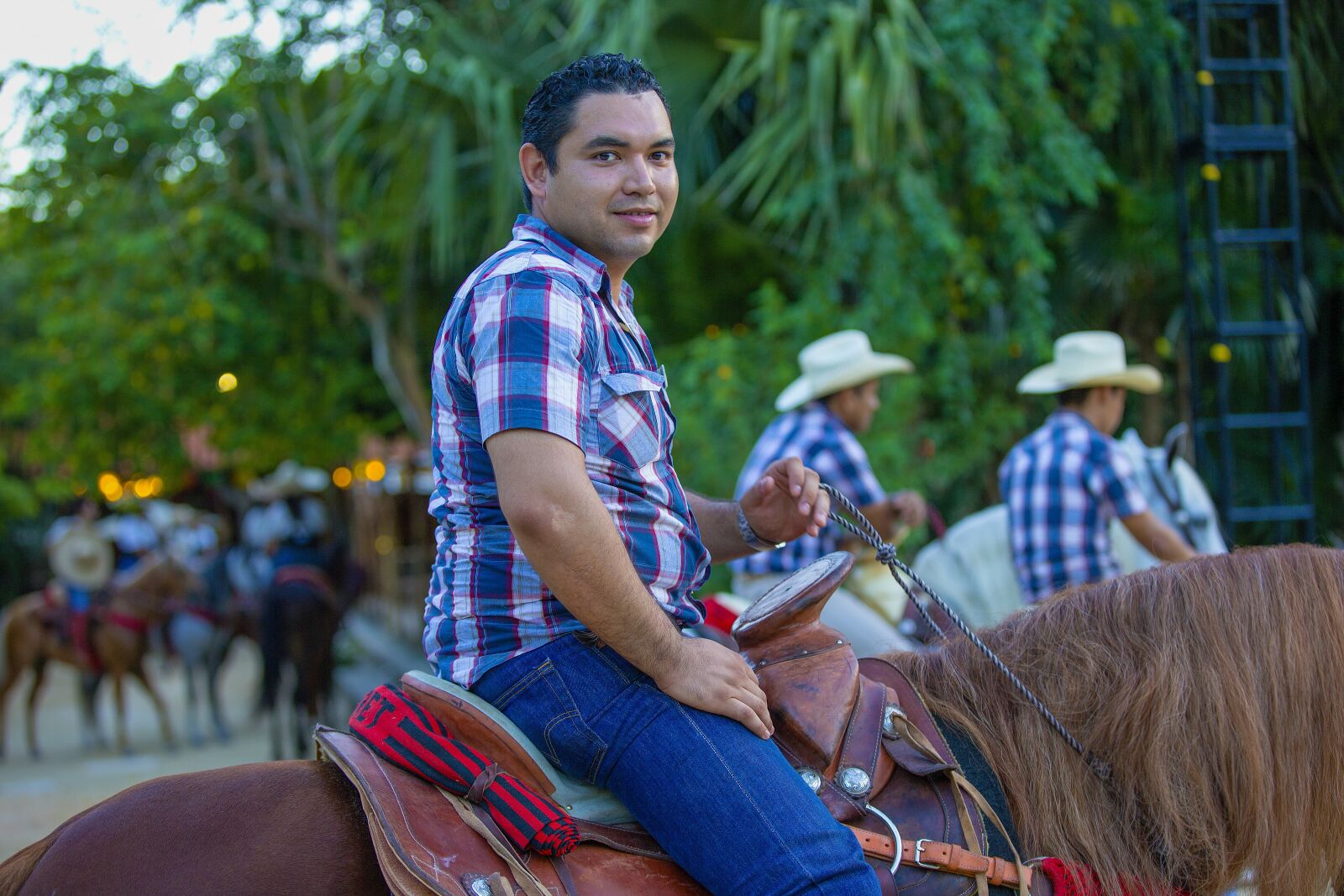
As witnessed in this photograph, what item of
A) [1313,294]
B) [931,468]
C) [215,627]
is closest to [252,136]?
[215,627]

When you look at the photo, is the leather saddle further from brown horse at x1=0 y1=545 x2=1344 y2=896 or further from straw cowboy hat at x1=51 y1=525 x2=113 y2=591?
straw cowboy hat at x1=51 y1=525 x2=113 y2=591

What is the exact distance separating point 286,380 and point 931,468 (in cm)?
740

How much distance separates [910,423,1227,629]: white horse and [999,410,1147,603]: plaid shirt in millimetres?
404

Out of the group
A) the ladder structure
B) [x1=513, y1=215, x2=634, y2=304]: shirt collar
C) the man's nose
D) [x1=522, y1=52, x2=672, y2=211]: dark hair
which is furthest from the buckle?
the ladder structure

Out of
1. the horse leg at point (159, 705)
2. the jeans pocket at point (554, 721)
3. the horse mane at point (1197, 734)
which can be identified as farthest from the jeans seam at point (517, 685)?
the horse leg at point (159, 705)

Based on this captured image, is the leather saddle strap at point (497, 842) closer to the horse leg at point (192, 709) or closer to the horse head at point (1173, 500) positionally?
the horse head at point (1173, 500)

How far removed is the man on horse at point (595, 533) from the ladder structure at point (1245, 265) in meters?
4.77

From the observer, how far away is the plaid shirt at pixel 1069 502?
424 cm

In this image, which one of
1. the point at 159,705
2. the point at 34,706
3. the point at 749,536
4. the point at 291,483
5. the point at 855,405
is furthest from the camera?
the point at 34,706

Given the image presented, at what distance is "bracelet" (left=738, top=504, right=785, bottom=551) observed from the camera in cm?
226

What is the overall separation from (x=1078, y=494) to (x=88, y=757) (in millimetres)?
9399

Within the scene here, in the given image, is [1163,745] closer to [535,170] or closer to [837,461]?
[535,170]

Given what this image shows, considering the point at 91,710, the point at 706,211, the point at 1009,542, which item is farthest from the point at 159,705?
the point at 1009,542

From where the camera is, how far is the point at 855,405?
474 centimetres
